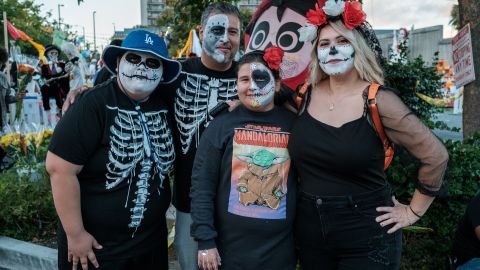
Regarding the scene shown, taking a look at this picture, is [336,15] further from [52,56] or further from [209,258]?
[52,56]

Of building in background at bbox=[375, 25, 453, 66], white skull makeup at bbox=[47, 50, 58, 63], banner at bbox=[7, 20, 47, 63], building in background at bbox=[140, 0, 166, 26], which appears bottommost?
white skull makeup at bbox=[47, 50, 58, 63]

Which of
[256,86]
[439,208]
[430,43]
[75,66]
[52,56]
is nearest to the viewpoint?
[256,86]

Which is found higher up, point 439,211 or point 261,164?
point 261,164

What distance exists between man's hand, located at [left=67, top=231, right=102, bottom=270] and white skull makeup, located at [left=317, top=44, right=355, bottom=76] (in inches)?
57.4

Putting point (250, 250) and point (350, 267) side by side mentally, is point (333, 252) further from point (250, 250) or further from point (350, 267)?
point (250, 250)

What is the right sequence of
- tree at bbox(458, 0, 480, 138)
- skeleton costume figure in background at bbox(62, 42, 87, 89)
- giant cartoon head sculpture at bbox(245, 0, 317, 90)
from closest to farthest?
giant cartoon head sculpture at bbox(245, 0, 317, 90) < tree at bbox(458, 0, 480, 138) < skeleton costume figure in background at bbox(62, 42, 87, 89)

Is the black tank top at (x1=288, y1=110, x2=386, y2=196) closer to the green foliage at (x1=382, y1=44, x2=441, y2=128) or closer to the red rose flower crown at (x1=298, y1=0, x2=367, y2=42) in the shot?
the red rose flower crown at (x1=298, y1=0, x2=367, y2=42)

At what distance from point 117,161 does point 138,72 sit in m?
0.47

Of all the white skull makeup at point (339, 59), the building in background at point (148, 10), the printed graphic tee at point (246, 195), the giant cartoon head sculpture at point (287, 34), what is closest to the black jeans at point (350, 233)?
the printed graphic tee at point (246, 195)

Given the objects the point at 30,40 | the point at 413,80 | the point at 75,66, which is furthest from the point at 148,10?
the point at 413,80

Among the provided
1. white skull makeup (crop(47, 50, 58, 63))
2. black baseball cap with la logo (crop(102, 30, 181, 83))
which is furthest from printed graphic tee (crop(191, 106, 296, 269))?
white skull makeup (crop(47, 50, 58, 63))

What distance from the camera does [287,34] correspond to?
3.95 metres

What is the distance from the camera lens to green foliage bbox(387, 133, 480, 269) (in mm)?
3279

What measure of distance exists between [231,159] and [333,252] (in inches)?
25.8
